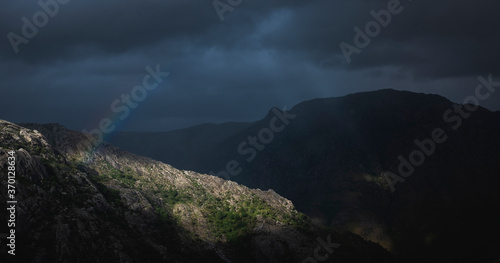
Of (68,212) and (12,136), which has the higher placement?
(12,136)

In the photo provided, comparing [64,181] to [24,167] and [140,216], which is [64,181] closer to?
[24,167]

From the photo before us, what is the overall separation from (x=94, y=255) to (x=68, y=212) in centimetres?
2139

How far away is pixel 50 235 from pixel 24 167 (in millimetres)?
34631

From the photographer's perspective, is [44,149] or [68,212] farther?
[44,149]

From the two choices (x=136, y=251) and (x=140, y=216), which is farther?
(x=140, y=216)

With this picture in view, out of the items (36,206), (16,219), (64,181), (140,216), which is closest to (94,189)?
(64,181)

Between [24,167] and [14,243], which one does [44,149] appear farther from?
[14,243]

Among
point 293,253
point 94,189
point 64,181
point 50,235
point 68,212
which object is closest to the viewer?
point 50,235

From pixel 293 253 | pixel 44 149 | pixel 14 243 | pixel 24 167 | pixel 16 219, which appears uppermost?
pixel 44 149

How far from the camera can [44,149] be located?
18412cm

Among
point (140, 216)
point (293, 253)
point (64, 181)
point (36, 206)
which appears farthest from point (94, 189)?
point (293, 253)

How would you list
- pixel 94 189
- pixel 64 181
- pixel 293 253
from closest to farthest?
pixel 64 181
pixel 94 189
pixel 293 253

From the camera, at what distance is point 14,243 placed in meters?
116

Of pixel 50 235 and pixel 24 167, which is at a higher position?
pixel 24 167
